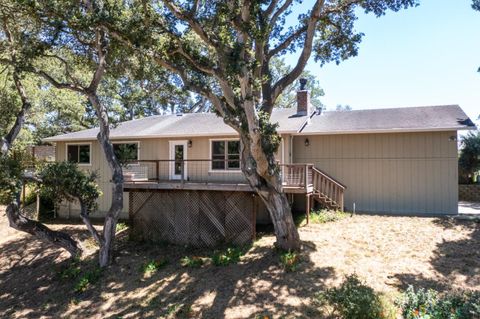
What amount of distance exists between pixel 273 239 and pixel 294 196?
3.29m

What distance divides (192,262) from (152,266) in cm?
125

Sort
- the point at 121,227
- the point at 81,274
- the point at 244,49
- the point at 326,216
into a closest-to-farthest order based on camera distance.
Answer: the point at 244,49
the point at 81,274
the point at 326,216
the point at 121,227

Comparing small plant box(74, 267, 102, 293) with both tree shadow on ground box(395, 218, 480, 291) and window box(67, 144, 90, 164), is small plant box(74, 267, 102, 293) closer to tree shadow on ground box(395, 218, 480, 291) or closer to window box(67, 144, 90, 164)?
window box(67, 144, 90, 164)

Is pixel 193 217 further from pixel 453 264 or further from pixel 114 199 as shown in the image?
pixel 453 264

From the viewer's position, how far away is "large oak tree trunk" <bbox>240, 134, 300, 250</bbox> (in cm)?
939

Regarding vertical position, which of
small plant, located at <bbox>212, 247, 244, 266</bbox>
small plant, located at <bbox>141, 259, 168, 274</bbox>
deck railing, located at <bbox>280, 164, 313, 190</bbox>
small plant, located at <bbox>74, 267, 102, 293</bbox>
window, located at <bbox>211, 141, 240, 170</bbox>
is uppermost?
window, located at <bbox>211, 141, 240, 170</bbox>

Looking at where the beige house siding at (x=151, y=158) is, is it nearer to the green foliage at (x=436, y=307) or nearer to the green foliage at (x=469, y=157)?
the green foliage at (x=436, y=307)

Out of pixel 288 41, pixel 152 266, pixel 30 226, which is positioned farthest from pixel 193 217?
pixel 288 41

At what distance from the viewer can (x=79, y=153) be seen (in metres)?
16.8

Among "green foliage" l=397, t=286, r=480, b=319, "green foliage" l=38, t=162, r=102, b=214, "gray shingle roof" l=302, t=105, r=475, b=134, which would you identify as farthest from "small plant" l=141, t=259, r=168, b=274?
"gray shingle roof" l=302, t=105, r=475, b=134

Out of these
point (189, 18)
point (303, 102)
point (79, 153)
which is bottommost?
point (79, 153)

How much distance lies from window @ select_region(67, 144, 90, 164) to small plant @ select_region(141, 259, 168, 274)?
7.86 meters

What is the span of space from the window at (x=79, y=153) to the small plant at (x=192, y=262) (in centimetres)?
847

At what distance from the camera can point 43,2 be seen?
8.45 m
